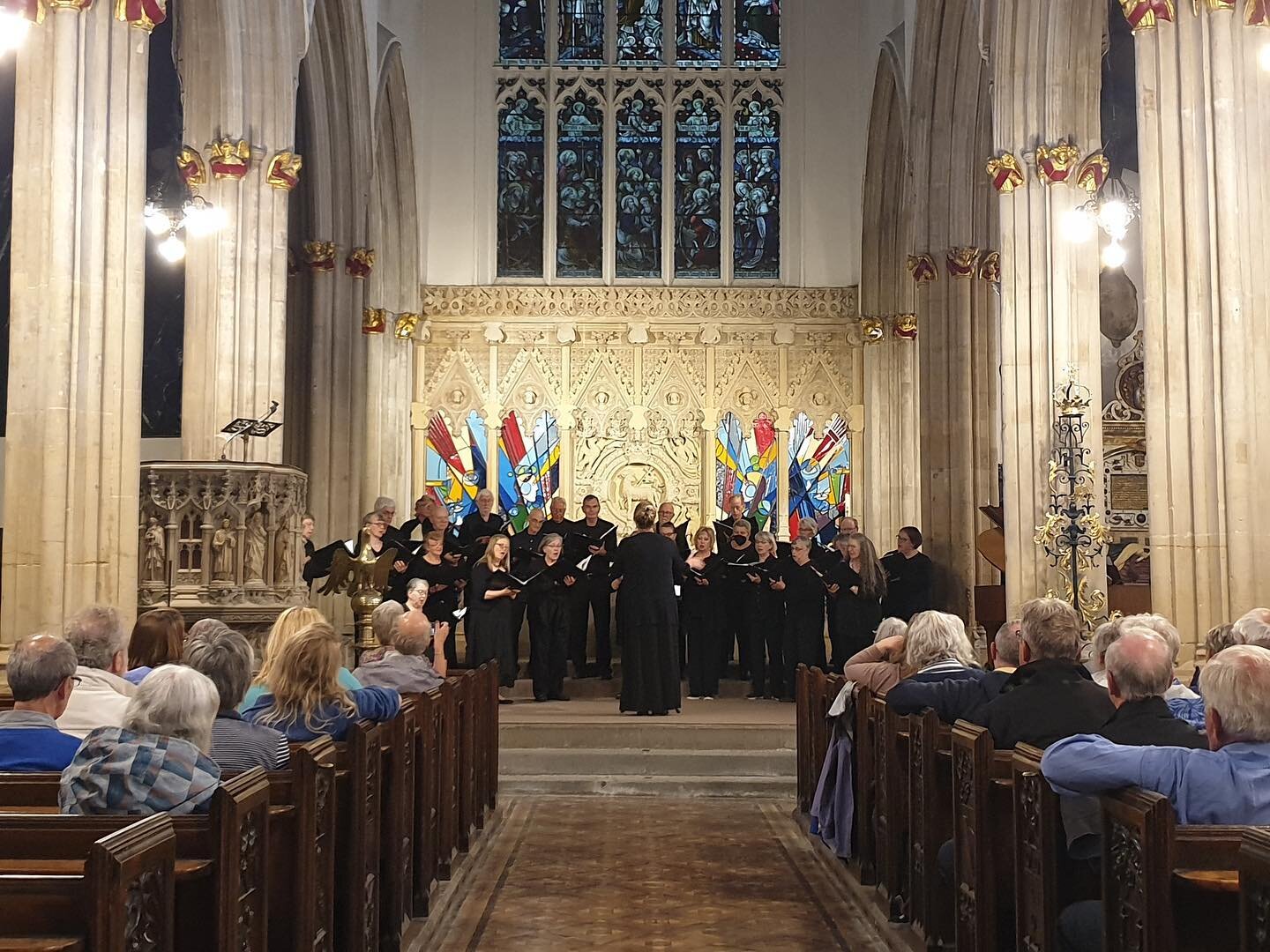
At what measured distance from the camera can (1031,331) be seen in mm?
11680

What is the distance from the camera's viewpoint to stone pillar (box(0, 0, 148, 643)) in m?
7.71

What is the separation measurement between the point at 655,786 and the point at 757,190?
12.6 meters

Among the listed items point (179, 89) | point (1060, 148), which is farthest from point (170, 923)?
point (179, 89)

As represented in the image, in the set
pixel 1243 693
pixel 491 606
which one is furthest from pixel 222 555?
pixel 1243 693

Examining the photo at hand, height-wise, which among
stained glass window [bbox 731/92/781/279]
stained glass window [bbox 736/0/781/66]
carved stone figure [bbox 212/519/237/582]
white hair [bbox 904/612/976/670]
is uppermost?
stained glass window [bbox 736/0/781/66]

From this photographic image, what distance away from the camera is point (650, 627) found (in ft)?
33.3

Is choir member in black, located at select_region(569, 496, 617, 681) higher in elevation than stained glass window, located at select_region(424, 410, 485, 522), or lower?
lower

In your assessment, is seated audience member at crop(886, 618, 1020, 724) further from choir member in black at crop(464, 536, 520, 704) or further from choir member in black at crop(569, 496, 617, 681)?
choir member in black at crop(569, 496, 617, 681)

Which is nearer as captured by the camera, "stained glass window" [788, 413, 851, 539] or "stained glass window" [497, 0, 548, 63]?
"stained glass window" [788, 413, 851, 539]

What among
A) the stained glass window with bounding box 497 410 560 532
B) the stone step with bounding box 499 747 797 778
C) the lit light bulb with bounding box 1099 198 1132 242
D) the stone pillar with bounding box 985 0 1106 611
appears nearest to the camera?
the stone step with bounding box 499 747 797 778

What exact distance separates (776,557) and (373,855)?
24.4 ft

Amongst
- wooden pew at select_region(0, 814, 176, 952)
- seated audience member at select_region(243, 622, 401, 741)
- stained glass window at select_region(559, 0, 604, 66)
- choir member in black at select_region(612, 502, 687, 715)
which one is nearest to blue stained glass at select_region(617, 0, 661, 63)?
stained glass window at select_region(559, 0, 604, 66)

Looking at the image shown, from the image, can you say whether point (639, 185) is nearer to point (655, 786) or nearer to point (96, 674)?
point (655, 786)

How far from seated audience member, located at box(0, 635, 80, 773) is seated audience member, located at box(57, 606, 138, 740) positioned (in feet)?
2.19
